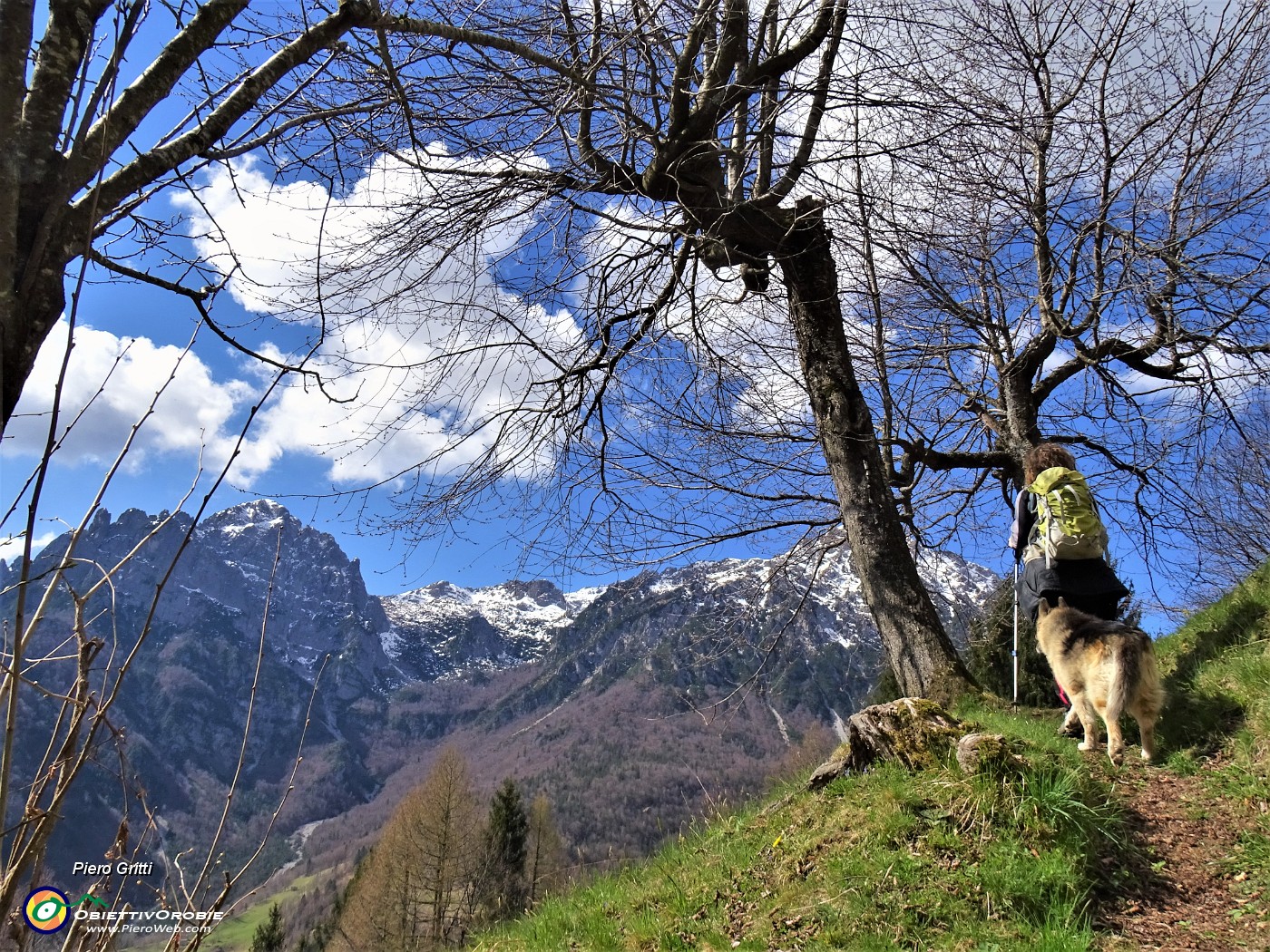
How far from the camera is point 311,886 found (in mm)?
128875

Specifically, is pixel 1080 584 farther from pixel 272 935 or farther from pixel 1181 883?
pixel 272 935

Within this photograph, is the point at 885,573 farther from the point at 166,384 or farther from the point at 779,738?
the point at 779,738

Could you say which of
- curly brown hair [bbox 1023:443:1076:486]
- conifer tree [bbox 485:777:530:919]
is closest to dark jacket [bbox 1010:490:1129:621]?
curly brown hair [bbox 1023:443:1076:486]

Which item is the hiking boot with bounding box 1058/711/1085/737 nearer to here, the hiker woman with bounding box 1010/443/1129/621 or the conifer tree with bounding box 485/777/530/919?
the hiker woman with bounding box 1010/443/1129/621

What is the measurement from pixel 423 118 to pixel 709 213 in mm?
2047

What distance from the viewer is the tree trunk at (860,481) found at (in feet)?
16.5

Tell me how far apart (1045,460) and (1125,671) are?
1696 mm

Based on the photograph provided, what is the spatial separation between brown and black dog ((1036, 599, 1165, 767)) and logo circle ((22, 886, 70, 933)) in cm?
475

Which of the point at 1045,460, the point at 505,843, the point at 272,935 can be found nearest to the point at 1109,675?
the point at 1045,460

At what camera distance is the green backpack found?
4805 mm

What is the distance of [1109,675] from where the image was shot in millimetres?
4223

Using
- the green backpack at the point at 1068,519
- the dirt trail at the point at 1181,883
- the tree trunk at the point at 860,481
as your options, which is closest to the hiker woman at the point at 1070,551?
the green backpack at the point at 1068,519

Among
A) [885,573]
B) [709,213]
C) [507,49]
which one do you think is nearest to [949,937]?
[885,573]

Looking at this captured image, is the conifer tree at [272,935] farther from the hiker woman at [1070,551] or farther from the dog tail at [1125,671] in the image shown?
the dog tail at [1125,671]
